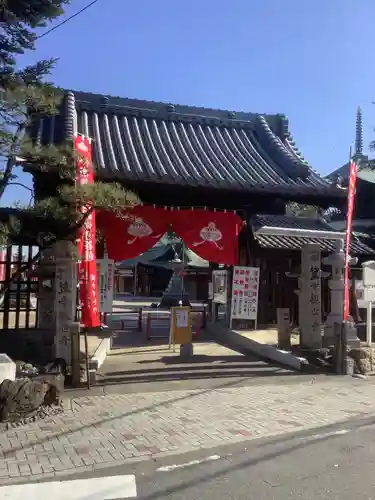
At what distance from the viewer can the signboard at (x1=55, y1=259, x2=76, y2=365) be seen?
376 inches

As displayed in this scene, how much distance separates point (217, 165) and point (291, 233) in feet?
11.3

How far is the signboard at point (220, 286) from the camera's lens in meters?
17.4

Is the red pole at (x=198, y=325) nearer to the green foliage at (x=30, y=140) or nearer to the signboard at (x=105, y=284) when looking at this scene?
the signboard at (x=105, y=284)

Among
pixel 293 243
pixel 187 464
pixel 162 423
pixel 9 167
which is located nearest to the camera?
pixel 187 464

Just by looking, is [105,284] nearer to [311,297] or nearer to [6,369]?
[311,297]

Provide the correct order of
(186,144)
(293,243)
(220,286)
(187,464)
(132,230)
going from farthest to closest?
1. (220,286)
2. (186,144)
3. (293,243)
4. (132,230)
5. (187,464)

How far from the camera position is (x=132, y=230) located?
491 inches

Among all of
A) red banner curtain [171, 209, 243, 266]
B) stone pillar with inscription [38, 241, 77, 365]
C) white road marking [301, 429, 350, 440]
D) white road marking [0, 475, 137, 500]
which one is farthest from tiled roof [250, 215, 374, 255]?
white road marking [0, 475, 137, 500]

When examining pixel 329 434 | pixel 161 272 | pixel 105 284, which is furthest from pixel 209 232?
pixel 161 272

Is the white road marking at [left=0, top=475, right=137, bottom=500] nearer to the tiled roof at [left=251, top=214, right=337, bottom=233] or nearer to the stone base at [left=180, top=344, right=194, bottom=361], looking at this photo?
the stone base at [left=180, top=344, right=194, bottom=361]

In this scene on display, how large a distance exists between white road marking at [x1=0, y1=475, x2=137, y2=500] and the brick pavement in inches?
9.4

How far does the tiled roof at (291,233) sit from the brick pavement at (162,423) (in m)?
4.89

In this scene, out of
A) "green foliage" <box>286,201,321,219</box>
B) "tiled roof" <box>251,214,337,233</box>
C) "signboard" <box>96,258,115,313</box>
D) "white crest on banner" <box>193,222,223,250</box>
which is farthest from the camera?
"green foliage" <box>286,201,321,219</box>

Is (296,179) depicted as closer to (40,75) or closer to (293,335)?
(293,335)
